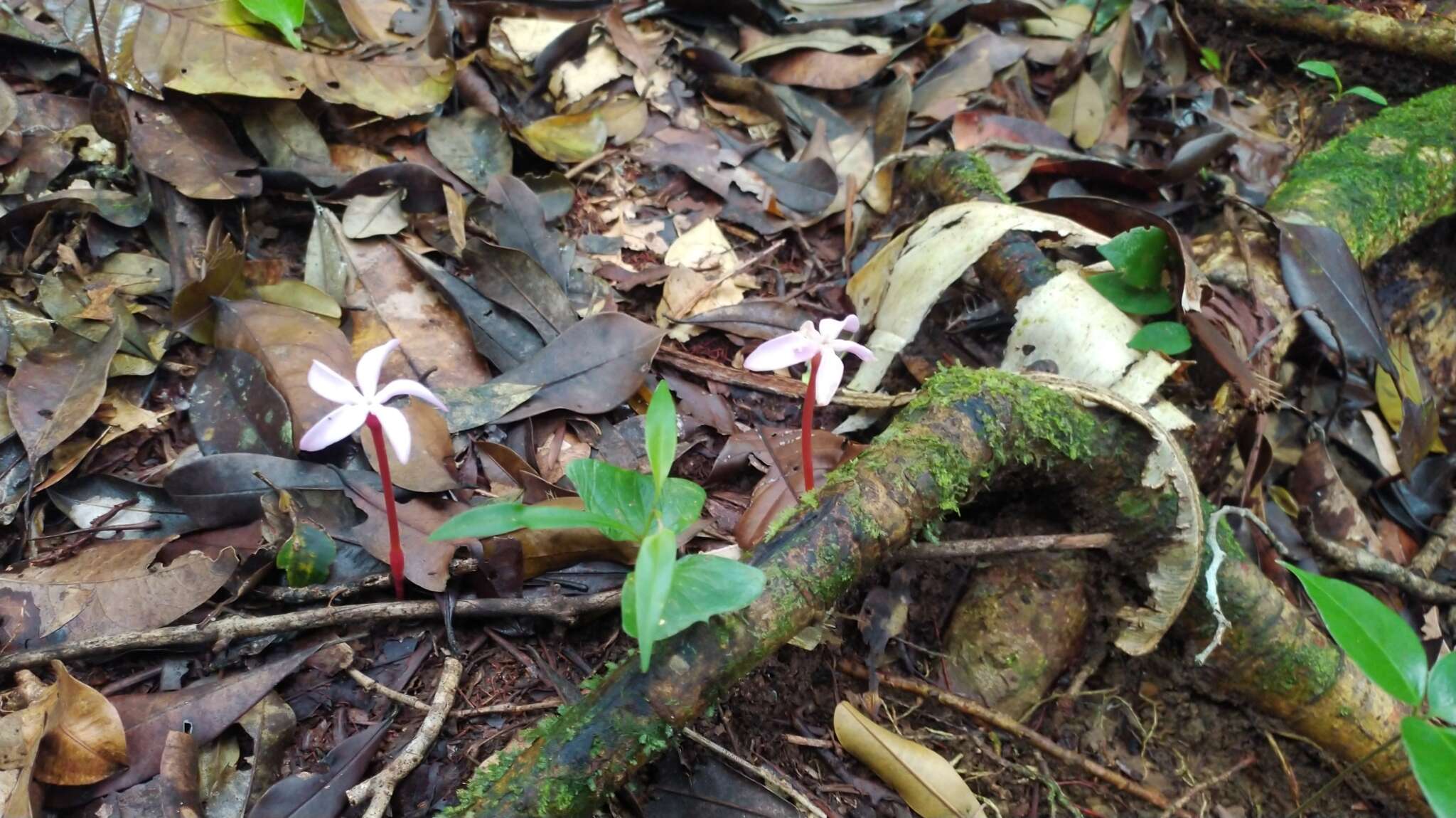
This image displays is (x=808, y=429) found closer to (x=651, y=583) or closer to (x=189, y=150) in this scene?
(x=651, y=583)

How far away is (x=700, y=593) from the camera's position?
1421 mm

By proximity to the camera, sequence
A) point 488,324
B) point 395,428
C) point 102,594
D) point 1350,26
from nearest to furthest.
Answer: point 395,428 < point 102,594 < point 488,324 < point 1350,26

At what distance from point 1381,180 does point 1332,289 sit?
0.80 m

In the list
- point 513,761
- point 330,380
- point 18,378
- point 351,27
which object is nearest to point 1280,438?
point 513,761

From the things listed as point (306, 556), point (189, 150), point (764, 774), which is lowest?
point (764, 774)

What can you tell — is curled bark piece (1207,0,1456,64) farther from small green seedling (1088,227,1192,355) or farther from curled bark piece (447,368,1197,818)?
curled bark piece (447,368,1197,818)

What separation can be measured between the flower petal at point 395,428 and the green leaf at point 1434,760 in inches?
63.1

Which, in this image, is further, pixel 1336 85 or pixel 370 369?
pixel 1336 85


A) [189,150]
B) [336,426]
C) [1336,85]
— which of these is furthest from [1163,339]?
[1336,85]

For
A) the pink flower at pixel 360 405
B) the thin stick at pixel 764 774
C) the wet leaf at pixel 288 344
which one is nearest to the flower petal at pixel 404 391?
the pink flower at pixel 360 405

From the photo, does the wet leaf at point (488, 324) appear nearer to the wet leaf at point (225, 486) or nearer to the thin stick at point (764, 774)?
the wet leaf at point (225, 486)

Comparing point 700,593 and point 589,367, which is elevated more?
point 700,593

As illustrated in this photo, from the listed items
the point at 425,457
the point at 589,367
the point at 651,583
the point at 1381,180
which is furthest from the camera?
the point at 1381,180

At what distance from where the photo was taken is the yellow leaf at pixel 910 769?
1.80 metres
